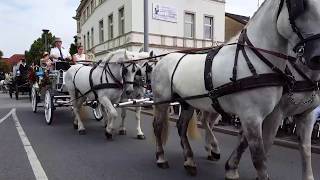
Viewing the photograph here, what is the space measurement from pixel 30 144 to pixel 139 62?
2756 mm

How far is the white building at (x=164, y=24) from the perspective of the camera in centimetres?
2655

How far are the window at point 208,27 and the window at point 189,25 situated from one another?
4.54 feet

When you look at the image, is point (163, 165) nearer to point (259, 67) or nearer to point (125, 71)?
point (259, 67)

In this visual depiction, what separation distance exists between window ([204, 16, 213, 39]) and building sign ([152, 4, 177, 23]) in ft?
11.4

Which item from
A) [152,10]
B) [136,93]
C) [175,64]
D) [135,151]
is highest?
[152,10]

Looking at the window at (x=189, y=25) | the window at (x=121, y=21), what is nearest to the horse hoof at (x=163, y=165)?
the window at (x=121, y=21)

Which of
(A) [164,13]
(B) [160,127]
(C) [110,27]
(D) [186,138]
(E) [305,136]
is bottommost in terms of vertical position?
(D) [186,138]

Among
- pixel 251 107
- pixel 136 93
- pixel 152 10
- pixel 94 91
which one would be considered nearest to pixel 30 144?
pixel 94 91

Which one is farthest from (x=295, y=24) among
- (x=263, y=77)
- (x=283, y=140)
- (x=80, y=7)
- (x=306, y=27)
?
(x=80, y=7)

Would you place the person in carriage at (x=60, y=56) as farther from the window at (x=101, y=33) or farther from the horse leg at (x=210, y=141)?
the window at (x=101, y=33)

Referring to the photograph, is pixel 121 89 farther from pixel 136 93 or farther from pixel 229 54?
pixel 229 54

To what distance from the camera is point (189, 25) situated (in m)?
29.8

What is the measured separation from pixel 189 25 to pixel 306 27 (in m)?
26.3

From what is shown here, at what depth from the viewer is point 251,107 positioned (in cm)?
434
